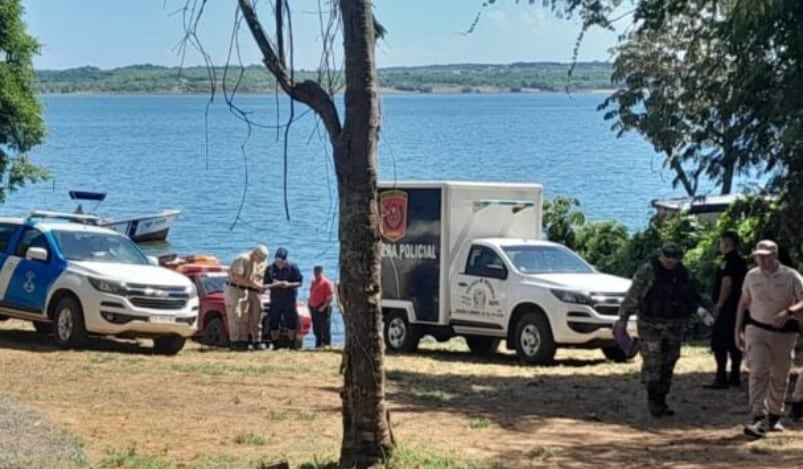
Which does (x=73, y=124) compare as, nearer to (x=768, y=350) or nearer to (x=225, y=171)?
(x=225, y=171)

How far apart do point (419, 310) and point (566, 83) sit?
5.02 meters

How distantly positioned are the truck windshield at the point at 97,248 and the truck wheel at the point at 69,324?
2.50ft

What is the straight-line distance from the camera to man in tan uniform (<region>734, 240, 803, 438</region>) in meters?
11.5

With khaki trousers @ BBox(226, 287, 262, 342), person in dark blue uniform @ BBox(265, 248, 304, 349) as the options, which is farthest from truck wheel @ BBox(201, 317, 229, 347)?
khaki trousers @ BBox(226, 287, 262, 342)

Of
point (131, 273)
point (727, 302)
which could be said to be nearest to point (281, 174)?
point (131, 273)

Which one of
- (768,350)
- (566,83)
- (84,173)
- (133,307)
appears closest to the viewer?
(768,350)

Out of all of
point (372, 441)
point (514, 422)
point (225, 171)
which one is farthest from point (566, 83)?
point (225, 171)

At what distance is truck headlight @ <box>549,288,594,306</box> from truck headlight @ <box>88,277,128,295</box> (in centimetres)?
590

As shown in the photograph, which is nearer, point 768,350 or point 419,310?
point 768,350

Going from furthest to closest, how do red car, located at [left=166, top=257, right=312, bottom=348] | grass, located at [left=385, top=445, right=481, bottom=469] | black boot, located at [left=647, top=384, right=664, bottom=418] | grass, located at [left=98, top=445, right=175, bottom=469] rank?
red car, located at [left=166, top=257, right=312, bottom=348]
black boot, located at [left=647, top=384, right=664, bottom=418]
grass, located at [left=98, top=445, right=175, bottom=469]
grass, located at [left=385, top=445, right=481, bottom=469]

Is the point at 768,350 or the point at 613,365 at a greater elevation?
the point at 768,350

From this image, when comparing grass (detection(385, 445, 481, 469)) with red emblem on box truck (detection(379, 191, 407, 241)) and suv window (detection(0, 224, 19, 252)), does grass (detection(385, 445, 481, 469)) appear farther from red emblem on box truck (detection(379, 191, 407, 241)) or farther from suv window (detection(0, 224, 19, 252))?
suv window (detection(0, 224, 19, 252))

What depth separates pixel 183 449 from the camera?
10.8 m

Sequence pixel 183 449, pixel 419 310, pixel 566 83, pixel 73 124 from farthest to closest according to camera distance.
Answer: pixel 73 124 < pixel 419 310 < pixel 566 83 < pixel 183 449
